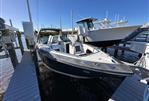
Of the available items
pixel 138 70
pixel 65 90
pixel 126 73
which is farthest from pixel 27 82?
pixel 138 70

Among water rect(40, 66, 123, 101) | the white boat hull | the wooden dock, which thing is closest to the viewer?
the wooden dock

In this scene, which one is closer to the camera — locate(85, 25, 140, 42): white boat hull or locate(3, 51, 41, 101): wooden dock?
locate(3, 51, 41, 101): wooden dock

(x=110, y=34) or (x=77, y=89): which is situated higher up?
(x=110, y=34)

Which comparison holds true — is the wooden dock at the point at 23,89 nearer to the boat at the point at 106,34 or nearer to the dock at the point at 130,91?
the dock at the point at 130,91

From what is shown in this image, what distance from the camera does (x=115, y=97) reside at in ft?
10.4

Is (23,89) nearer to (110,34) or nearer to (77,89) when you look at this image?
(77,89)

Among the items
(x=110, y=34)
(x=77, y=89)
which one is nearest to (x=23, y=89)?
(x=77, y=89)

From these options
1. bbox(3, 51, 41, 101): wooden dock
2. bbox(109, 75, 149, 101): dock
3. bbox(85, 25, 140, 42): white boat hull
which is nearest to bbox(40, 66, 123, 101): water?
bbox(109, 75, 149, 101): dock

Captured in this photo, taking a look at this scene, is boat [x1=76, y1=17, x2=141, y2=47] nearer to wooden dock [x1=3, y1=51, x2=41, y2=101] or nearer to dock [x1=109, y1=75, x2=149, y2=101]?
dock [x1=109, y1=75, x2=149, y2=101]

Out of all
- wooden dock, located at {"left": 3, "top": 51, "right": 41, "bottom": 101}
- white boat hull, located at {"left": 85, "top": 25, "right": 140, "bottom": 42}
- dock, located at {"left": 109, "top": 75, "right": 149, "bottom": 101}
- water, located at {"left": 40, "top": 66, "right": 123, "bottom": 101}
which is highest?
white boat hull, located at {"left": 85, "top": 25, "right": 140, "bottom": 42}

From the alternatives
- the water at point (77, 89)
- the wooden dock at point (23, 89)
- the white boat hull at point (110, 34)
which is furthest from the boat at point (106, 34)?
the wooden dock at point (23, 89)

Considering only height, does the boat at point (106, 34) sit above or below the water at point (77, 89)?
above

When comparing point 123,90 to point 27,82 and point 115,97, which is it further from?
point 27,82

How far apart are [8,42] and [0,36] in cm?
66
